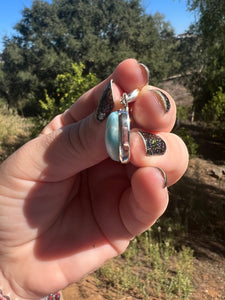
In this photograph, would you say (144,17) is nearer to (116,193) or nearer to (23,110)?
(23,110)

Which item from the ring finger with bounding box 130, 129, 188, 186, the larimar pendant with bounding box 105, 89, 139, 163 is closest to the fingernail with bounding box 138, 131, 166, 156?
the ring finger with bounding box 130, 129, 188, 186

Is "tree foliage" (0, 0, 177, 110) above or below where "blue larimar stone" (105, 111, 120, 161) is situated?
above

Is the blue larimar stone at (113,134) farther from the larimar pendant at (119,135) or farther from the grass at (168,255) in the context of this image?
the grass at (168,255)

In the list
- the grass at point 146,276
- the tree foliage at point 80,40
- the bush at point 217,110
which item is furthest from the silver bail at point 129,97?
the tree foliage at point 80,40

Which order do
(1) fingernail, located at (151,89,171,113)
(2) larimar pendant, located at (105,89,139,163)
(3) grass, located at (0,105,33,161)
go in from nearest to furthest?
(2) larimar pendant, located at (105,89,139,163) < (1) fingernail, located at (151,89,171,113) < (3) grass, located at (0,105,33,161)

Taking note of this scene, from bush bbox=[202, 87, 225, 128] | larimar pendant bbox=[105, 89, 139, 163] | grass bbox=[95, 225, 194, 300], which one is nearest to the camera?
larimar pendant bbox=[105, 89, 139, 163]

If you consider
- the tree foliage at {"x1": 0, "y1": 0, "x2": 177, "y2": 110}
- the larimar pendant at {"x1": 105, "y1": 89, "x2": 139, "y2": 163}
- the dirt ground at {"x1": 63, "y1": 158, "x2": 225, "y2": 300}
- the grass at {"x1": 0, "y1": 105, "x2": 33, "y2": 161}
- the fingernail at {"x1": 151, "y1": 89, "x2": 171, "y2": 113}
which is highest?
the tree foliage at {"x1": 0, "y1": 0, "x2": 177, "y2": 110}

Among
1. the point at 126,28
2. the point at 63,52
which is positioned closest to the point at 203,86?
the point at 126,28

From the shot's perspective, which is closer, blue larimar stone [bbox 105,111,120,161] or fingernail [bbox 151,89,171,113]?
blue larimar stone [bbox 105,111,120,161]

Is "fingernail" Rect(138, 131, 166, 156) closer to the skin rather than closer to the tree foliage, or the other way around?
the skin
